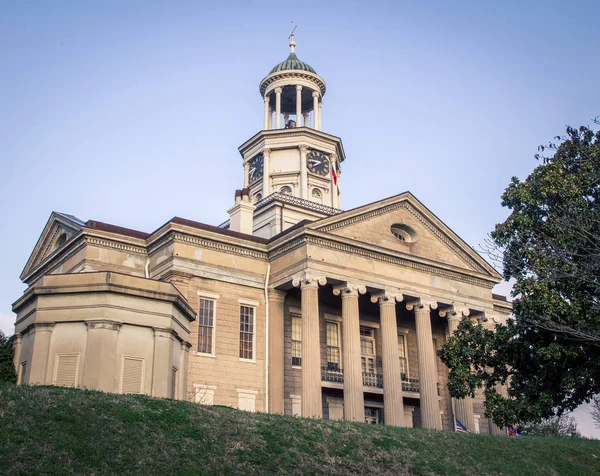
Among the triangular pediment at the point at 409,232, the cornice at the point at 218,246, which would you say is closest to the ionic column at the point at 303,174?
the triangular pediment at the point at 409,232

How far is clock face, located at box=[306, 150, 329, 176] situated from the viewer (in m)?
46.8

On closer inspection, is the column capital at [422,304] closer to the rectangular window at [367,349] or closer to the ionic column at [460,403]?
the ionic column at [460,403]

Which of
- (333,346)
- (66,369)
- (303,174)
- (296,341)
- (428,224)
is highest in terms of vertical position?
(303,174)

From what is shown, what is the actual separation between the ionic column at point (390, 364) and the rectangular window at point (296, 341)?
3.62 meters

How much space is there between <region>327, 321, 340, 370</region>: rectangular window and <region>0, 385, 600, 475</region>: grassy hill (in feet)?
41.2

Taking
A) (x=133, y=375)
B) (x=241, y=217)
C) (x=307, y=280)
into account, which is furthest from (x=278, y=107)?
(x=133, y=375)

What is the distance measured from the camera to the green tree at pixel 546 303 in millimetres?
19812

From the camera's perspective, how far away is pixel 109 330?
72.8 ft

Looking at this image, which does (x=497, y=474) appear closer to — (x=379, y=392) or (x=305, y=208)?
(x=379, y=392)

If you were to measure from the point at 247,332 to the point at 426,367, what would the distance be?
8.30m

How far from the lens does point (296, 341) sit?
34062mm

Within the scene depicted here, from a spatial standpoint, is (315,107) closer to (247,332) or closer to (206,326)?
(247,332)

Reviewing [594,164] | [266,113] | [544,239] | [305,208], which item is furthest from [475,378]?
[266,113]

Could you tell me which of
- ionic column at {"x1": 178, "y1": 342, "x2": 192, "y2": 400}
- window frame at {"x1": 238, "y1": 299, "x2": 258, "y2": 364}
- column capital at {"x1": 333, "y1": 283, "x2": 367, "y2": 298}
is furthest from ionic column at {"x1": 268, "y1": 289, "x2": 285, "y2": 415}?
ionic column at {"x1": 178, "y1": 342, "x2": 192, "y2": 400}
